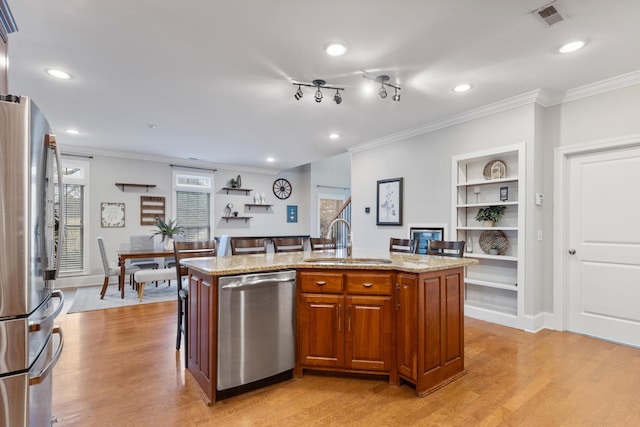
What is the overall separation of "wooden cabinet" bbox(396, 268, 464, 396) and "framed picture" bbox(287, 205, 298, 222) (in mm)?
6602

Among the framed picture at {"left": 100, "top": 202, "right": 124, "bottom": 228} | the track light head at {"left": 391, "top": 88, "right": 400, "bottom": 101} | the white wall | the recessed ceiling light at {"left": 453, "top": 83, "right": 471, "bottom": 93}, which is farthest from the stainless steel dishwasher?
the framed picture at {"left": 100, "top": 202, "right": 124, "bottom": 228}

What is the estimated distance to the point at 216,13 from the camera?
2.25 m

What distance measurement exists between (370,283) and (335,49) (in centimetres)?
191

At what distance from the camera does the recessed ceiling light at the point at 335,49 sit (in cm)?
263

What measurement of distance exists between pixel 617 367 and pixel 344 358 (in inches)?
91.7

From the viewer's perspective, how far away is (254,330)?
2.29 meters

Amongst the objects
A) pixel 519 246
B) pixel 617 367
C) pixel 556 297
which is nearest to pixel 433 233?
pixel 519 246

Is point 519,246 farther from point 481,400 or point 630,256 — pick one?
point 481,400

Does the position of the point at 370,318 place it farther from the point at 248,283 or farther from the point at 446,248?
the point at 446,248

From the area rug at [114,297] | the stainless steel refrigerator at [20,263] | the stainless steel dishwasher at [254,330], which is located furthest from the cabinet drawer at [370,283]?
the area rug at [114,297]

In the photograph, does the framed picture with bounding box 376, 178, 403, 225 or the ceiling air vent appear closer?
the ceiling air vent

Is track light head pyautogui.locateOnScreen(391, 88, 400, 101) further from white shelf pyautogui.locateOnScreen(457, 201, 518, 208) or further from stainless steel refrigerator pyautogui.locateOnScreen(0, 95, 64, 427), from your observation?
stainless steel refrigerator pyautogui.locateOnScreen(0, 95, 64, 427)

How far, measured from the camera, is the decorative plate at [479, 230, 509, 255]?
3.95m

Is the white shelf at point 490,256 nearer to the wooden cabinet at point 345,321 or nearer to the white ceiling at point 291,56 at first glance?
the white ceiling at point 291,56
